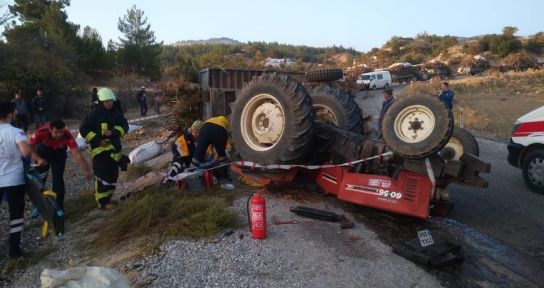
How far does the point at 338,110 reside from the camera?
6.29m

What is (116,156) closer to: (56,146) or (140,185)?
(140,185)

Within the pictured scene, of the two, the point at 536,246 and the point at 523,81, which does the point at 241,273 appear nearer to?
the point at 536,246

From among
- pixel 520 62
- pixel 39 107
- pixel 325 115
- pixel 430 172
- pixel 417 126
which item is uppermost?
pixel 520 62

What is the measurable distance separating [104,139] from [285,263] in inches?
133

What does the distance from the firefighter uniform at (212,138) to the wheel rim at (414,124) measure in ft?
8.42

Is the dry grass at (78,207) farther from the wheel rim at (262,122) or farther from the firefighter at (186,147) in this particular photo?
the wheel rim at (262,122)

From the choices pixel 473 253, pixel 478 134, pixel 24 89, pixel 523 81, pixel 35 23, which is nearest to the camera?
pixel 473 253

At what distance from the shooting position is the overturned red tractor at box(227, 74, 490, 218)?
14.3 ft

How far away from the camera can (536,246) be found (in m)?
4.61

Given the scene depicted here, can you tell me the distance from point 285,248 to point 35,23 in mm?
37173

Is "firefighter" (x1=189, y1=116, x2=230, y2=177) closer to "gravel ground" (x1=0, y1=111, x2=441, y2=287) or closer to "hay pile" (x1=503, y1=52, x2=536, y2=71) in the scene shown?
"gravel ground" (x1=0, y1=111, x2=441, y2=287)

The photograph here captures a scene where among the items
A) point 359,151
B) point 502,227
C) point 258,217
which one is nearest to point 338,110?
point 359,151

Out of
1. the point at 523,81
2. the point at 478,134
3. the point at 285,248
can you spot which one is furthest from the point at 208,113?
the point at 523,81

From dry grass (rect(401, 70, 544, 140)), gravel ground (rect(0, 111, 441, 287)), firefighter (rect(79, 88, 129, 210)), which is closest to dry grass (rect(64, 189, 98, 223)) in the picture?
firefighter (rect(79, 88, 129, 210))
